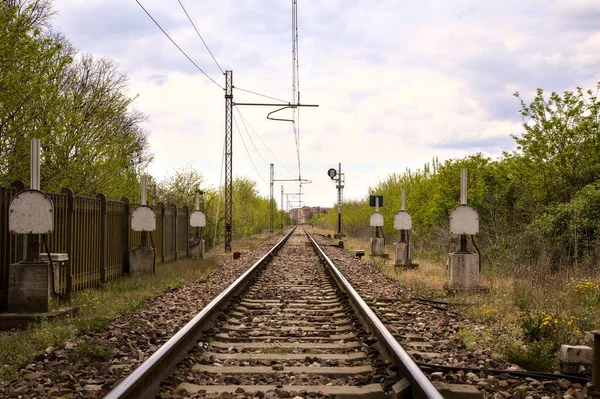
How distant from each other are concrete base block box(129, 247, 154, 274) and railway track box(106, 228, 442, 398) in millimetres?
4872

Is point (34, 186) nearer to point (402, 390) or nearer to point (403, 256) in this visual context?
point (402, 390)

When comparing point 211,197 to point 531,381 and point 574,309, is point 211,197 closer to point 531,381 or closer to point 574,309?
point 574,309

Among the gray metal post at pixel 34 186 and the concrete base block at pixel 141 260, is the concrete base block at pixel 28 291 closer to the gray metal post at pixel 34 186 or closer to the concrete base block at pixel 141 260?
the gray metal post at pixel 34 186

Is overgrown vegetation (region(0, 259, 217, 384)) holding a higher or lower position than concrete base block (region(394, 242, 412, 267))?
lower

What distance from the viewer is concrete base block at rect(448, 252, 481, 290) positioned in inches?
394

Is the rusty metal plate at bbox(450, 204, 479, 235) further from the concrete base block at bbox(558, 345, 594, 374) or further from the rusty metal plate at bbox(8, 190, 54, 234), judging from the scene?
the rusty metal plate at bbox(8, 190, 54, 234)

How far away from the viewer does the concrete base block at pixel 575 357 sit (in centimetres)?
488

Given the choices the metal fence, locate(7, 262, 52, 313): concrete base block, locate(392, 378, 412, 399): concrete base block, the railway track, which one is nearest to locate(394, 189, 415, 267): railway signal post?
the railway track

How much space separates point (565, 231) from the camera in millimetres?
13930

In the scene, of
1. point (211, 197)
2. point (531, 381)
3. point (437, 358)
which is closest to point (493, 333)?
point (437, 358)

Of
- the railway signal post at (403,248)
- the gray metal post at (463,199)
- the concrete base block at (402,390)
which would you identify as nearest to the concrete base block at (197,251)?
the railway signal post at (403,248)

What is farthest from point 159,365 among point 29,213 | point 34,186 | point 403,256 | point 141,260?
point 403,256

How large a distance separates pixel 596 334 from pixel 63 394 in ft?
14.0

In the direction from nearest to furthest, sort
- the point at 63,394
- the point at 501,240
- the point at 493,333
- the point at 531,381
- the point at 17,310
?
the point at 63,394 → the point at 531,381 → the point at 493,333 → the point at 17,310 → the point at 501,240
